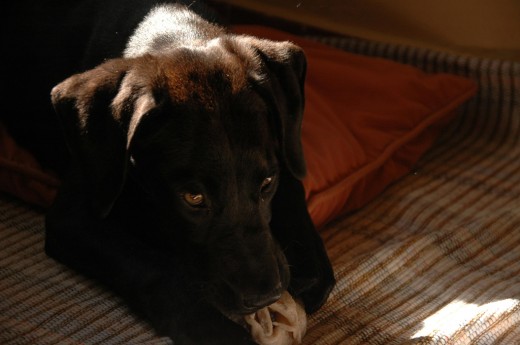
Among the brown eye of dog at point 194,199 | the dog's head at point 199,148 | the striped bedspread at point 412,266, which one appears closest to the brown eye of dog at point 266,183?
the dog's head at point 199,148

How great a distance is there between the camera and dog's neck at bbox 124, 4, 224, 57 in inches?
76.0

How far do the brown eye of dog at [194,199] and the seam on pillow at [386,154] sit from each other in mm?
506

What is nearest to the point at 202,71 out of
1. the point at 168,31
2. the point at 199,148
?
the point at 199,148

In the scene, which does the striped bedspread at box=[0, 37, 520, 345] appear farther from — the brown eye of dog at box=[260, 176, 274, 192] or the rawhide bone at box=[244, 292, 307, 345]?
the brown eye of dog at box=[260, 176, 274, 192]

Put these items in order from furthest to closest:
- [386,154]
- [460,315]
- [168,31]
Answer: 1. [386,154]
2. [168,31]
3. [460,315]

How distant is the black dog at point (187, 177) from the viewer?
164cm

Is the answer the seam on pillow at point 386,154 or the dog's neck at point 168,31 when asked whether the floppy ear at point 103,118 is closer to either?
the dog's neck at point 168,31

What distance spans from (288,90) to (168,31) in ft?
1.19

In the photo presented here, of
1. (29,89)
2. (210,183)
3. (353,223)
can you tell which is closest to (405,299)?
(353,223)

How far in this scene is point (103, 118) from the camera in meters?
1.64

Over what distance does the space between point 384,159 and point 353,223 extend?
207 millimetres

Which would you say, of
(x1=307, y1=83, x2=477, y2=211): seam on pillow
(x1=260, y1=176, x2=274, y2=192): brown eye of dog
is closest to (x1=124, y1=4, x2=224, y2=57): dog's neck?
(x1=260, y1=176, x2=274, y2=192): brown eye of dog

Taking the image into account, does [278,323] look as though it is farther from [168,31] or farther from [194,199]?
[168,31]

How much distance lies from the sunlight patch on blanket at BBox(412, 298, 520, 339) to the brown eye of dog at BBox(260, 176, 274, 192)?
0.46 meters
